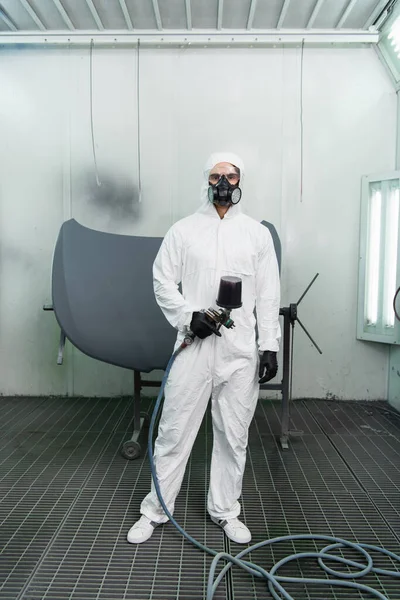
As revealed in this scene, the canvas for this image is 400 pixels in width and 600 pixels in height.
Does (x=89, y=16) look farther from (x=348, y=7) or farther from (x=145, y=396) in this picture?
(x=145, y=396)

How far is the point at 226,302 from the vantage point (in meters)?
1.55

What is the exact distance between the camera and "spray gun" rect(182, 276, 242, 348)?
1.53m

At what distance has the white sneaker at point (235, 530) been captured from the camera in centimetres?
168

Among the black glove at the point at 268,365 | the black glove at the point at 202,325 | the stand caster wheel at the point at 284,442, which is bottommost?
the stand caster wheel at the point at 284,442

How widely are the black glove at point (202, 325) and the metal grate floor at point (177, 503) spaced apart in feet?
2.50

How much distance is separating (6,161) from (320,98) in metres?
2.22

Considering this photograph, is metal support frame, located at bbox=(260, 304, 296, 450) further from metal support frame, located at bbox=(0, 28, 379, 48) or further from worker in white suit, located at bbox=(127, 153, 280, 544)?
metal support frame, located at bbox=(0, 28, 379, 48)

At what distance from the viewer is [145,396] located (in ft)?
11.2

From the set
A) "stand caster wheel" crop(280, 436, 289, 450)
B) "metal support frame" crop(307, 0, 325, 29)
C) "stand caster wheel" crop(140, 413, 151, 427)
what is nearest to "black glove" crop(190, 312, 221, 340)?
"stand caster wheel" crop(280, 436, 289, 450)

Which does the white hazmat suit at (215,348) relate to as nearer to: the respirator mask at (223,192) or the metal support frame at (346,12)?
the respirator mask at (223,192)

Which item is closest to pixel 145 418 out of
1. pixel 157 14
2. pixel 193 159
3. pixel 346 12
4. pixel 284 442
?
pixel 284 442

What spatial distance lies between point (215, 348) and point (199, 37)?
2376mm

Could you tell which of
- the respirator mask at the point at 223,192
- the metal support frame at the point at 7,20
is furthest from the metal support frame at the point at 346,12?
the metal support frame at the point at 7,20

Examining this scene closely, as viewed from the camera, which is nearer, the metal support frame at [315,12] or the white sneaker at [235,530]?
the white sneaker at [235,530]
